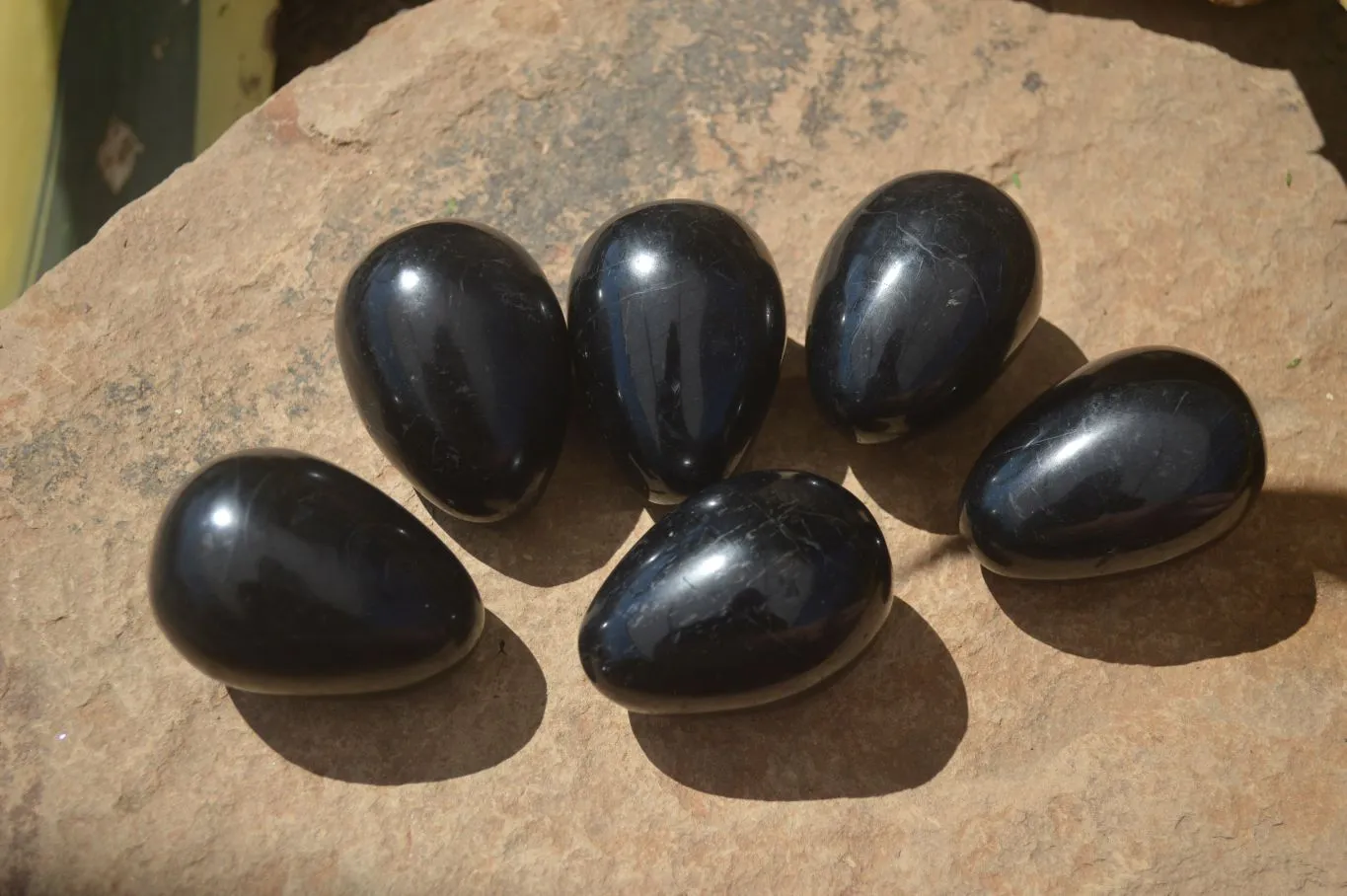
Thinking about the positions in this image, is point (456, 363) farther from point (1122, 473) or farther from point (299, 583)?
point (1122, 473)

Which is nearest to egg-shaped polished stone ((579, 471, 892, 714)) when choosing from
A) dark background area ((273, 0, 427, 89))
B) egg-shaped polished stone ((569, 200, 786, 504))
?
egg-shaped polished stone ((569, 200, 786, 504))

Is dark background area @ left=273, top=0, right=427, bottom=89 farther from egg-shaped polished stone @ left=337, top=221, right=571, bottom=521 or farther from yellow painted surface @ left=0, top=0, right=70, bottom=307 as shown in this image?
egg-shaped polished stone @ left=337, top=221, right=571, bottom=521

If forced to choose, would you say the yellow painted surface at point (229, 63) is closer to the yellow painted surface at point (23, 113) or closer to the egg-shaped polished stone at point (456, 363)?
the yellow painted surface at point (23, 113)

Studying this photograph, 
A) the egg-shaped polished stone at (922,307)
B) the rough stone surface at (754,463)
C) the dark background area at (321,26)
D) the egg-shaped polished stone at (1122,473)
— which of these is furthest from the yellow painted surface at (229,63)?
the egg-shaped polished stone at (1122,473)

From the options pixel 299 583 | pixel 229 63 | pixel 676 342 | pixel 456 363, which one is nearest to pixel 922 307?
pixel 676 342

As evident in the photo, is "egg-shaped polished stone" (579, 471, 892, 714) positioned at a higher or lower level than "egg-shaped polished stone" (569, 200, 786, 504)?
lower

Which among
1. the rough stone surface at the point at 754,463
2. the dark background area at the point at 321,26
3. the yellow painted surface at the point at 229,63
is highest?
the yellow painted surface at the point at 229,63

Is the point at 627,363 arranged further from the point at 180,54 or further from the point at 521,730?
the point at 180,54
